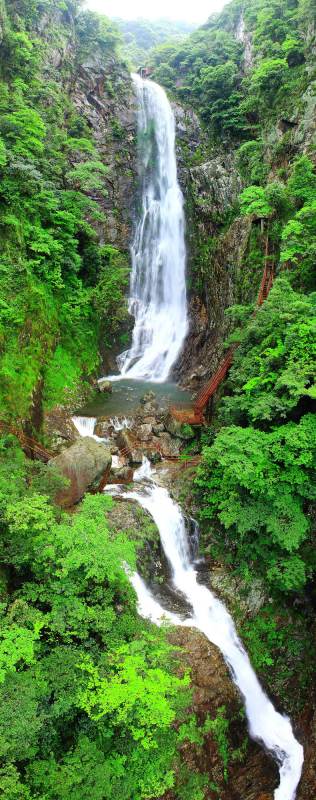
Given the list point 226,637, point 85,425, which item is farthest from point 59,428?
point 226,637

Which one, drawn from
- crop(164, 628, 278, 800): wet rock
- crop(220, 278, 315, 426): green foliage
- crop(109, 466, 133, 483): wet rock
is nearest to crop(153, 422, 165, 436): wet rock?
crop(109, 466, 133, 483): wet rock

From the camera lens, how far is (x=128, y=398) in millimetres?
17891

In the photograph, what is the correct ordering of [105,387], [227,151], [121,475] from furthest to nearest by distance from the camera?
[227,151], [105,387], [121,475]

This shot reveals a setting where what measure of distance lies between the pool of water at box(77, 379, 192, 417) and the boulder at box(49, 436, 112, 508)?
459 cm

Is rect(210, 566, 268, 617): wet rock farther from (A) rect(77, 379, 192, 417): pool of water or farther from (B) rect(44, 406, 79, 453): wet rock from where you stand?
(A) rect(77, 379, 192, 417): pool of water

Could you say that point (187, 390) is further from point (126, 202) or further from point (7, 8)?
point (7, 8)

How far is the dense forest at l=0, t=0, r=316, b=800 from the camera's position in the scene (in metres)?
6.11

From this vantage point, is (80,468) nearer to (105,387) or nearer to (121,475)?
(121,475)

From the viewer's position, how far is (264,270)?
47.7 ft

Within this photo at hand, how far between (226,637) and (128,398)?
34.4 ft

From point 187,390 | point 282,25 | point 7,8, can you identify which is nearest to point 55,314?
point 187,390

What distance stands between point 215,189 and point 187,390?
11.1 m

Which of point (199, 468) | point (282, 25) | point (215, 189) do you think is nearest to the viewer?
point (199, 468)

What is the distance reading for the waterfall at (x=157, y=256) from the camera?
2308 cm
